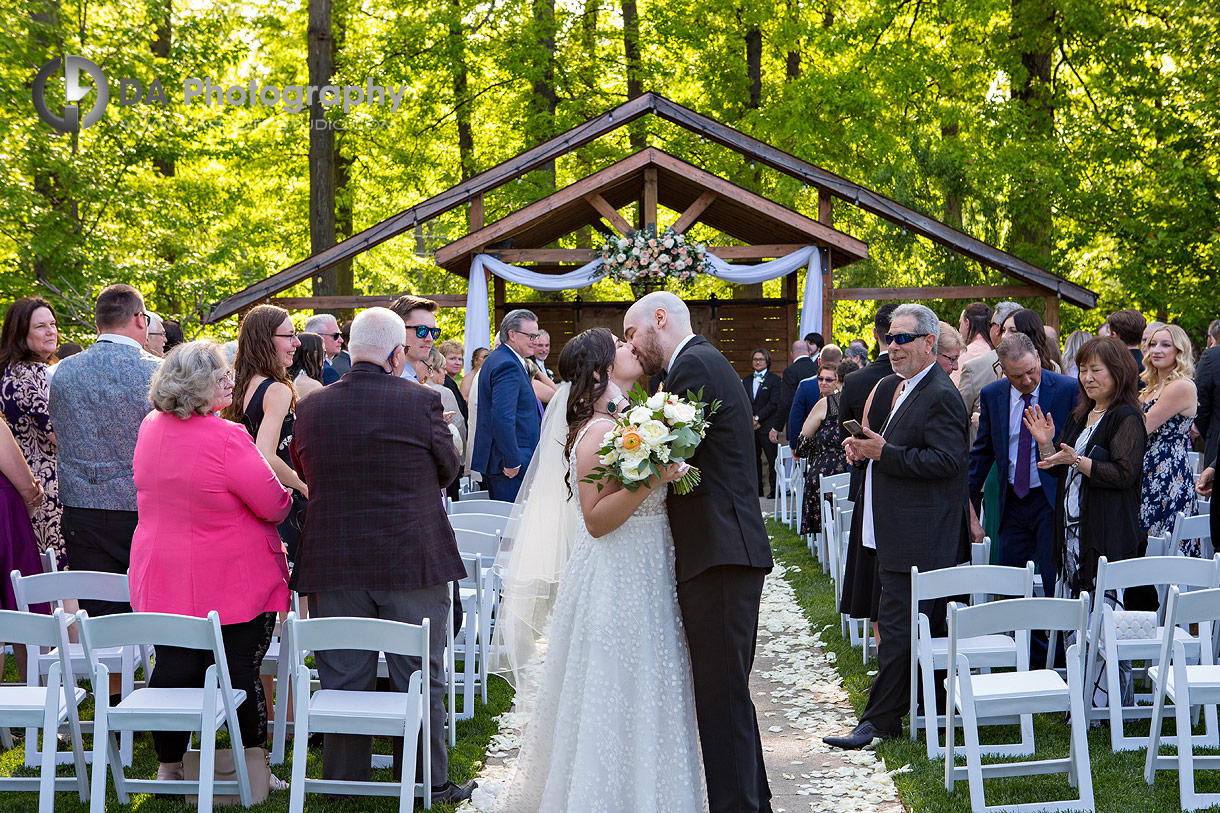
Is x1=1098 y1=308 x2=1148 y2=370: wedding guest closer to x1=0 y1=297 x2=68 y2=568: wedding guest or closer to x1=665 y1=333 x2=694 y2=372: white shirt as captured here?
x1=665 y1=333 x2=694 y2=372: white shirt

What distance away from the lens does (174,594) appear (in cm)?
463

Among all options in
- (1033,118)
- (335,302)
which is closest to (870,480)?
(335,302)

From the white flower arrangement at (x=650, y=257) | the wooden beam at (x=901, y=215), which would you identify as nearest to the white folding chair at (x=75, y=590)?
the white flower arrangement at (x=650, y=257)

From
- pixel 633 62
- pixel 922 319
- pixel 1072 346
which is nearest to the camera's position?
pixel 922 319

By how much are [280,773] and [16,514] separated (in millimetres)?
2271

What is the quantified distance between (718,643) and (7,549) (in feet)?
13.7

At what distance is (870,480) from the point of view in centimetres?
600

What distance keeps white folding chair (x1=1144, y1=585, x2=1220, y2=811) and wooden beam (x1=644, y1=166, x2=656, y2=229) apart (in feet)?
39.7

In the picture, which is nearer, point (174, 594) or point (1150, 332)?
point (174, 594)

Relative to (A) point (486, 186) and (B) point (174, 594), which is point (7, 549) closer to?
(B) point (174, 594)

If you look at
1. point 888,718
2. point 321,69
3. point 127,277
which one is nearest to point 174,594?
point 888,718

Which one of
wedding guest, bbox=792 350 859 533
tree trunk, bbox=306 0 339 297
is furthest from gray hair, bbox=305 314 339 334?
tree trunk, bbox=306 0 339 297

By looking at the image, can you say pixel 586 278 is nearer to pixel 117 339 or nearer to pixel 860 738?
pixel 117 339

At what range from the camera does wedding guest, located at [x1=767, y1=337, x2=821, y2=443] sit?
12.8m
